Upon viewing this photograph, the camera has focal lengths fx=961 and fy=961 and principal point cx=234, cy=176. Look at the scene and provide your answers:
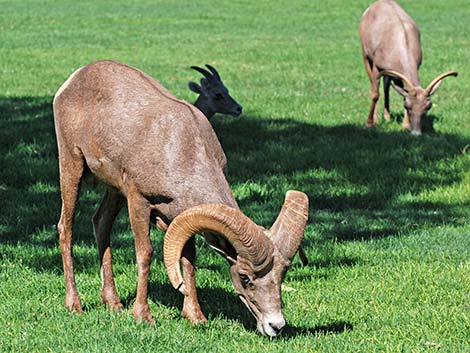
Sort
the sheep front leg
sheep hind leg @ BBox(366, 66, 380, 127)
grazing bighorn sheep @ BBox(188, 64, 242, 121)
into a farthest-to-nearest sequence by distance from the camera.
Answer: sheep hind leg @ BBox(366, 66, 380, 127), grazing bighorn sheep @ BBox(188, 64, 242, 121), the sheep front leg

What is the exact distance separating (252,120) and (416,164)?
3466 mm

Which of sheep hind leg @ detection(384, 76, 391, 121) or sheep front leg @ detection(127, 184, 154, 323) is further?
sheep hind leg @ detection(384, 76, 391, 121)

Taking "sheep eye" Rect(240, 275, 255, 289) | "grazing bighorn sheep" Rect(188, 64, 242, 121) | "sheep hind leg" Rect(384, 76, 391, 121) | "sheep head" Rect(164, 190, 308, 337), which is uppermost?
"sheep head" Rect(164, 190, 308, 337)

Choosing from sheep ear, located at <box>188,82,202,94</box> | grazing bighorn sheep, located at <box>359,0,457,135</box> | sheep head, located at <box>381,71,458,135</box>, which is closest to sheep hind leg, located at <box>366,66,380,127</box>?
grazing bighorn sheep, located at <box>359,0,457,135</box>

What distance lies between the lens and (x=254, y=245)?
6.18m

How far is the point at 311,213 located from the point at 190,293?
391 cm

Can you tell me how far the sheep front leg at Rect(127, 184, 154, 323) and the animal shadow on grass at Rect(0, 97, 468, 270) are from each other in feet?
5.58

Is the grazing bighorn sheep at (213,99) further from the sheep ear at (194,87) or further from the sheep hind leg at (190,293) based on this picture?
the sheep hind leg at (190,293)

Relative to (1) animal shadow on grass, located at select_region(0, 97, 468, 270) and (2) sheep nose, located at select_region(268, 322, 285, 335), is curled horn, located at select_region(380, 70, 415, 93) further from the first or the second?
(2) sheep nose, located at select_region(268, 322, 285, 335)

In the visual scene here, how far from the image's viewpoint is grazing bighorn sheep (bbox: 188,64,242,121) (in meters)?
13.5

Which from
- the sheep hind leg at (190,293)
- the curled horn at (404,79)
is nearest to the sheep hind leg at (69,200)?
the sheep hind leg at (190,293)

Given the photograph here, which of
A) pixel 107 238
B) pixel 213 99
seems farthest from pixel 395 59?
pixel 107 238

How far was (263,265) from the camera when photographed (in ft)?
20.6

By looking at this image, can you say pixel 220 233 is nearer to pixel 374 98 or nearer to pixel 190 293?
pixel 190 293
